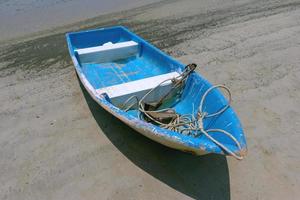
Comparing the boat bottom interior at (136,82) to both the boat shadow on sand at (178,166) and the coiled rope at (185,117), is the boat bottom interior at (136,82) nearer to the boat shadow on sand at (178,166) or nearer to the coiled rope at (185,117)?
the coiled rope at (185,117)

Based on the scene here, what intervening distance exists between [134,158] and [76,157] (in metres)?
0.74

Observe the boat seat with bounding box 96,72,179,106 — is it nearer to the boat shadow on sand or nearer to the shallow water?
the boat shadow on sand

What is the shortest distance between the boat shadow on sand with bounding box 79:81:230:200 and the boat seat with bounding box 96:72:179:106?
0.47 meters

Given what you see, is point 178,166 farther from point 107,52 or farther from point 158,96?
point 107,52

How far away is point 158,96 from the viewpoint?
369 centimetres

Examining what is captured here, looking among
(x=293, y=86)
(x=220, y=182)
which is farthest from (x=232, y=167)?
(x=293, y=86)

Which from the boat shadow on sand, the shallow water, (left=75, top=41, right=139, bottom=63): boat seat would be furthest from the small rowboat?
the shallow water

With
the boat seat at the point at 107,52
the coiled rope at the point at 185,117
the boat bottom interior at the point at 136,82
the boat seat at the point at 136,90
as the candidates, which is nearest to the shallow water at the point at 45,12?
the boat seat at the point at 107,52

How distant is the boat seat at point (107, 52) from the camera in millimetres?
4844

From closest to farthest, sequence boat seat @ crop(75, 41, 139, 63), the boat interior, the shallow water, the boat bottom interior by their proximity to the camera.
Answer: the boat interior → the boat bottom interior → boat seat @ crop(75, 41, 139, 63) → the shallow water

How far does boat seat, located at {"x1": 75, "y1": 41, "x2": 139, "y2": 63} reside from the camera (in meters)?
4.84

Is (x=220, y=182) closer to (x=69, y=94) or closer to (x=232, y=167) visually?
(x=232, y=167)

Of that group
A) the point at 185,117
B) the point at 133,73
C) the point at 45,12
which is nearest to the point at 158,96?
the point at 185,117

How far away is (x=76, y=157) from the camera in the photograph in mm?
3268
